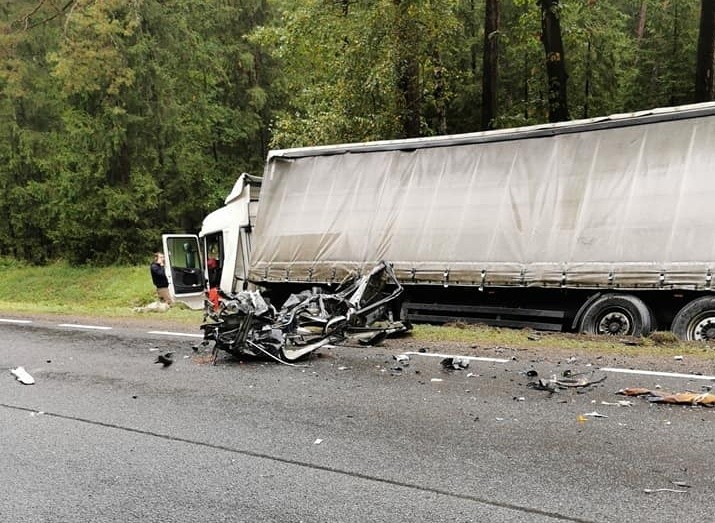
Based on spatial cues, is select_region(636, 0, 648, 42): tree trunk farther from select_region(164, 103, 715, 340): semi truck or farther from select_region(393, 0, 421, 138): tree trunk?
select_region(164, 103, 715, 340): semi truck

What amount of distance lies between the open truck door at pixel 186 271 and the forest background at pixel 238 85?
437 centimetres

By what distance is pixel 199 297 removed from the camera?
14797 millimetres

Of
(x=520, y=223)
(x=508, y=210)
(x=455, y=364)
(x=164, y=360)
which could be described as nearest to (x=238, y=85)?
(x=508, y=210)

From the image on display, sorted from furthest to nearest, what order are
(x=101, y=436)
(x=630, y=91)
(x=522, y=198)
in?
(x=630, y=91)
(x=522, y=198)
(x=101, y=436)

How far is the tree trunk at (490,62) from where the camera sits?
16969mm

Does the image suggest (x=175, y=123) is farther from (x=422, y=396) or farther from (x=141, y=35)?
(x=422, y=396)

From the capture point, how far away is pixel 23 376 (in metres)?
7.22

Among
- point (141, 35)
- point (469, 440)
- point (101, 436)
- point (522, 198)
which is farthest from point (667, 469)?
point (141, 35)

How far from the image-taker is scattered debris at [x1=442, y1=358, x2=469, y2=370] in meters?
6.81

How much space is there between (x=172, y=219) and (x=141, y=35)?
8.03m

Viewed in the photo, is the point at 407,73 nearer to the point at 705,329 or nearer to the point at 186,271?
the point at 186,271

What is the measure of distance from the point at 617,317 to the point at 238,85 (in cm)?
2580

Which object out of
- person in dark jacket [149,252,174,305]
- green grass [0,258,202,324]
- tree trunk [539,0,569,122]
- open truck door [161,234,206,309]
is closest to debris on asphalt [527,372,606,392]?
open truck door [161,234,206,309]

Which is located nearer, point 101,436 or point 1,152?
point 101,436
